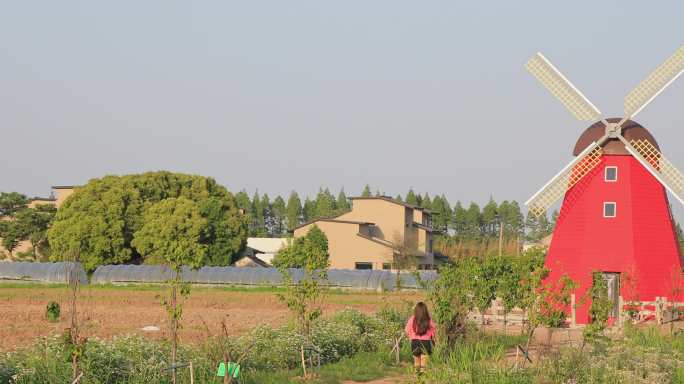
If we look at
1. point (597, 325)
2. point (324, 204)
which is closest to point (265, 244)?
point (324, 204)

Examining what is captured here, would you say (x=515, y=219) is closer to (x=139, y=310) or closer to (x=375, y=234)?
(x=375, y=234)

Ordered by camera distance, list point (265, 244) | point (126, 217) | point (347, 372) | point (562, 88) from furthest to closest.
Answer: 1. point (265, 244)
2. point (126, 217)
3. point (562, 88)
4. point (347, 372)

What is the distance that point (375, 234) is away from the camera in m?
75.9

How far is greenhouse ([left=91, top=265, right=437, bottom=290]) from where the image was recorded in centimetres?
4797

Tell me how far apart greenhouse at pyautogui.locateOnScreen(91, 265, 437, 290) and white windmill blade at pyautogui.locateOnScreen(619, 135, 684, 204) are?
20.3 metres

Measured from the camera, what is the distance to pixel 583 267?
28125mm

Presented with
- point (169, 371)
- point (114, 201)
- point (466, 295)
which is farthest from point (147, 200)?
point (169, 371)

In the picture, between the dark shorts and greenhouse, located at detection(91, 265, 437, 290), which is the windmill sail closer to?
the dark shorts

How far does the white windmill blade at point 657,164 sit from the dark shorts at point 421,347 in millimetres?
16338

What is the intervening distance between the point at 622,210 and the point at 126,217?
38.9 metres

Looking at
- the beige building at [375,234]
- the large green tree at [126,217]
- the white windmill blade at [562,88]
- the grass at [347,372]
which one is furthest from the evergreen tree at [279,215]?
the grass at [347,372]

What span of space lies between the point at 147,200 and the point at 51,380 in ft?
168

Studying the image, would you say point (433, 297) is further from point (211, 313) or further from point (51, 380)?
point (211, 313)

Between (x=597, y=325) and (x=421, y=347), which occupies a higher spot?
A: (x=597, y=325)
